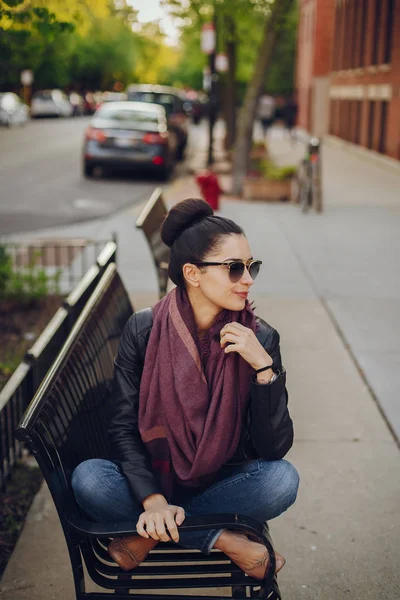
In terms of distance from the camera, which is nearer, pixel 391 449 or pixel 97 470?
pixel 97 470

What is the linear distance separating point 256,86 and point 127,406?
13.8 meters

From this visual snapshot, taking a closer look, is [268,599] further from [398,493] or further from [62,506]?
[398,493]

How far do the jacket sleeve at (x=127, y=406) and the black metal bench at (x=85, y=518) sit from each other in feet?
0.50

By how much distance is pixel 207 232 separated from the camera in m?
2.77

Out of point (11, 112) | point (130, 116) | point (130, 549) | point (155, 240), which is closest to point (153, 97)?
point (130, 116)

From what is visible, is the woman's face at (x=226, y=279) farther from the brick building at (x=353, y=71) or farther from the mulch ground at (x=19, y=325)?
the brick building at (x=353, y=71)

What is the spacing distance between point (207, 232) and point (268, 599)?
1.18 m

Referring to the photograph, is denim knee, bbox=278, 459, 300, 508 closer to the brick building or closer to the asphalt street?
the asphalt street

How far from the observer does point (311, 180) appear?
13.3 m

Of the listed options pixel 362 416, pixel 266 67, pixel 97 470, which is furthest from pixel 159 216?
pixel 266 67

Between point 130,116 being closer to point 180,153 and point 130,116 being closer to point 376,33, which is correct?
point 180,153

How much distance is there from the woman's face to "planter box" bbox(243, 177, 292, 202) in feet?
39.2

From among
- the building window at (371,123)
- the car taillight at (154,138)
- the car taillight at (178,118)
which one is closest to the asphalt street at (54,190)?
the car taillight at (154,138)

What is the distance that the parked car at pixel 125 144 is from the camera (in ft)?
59.7
